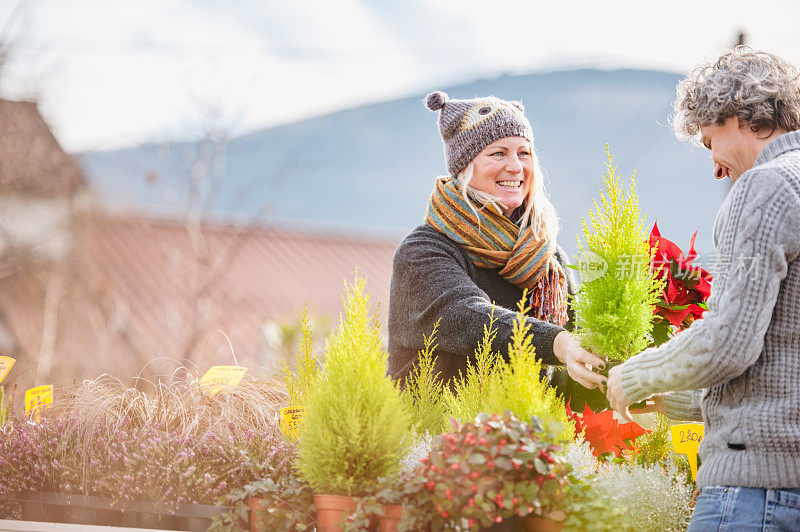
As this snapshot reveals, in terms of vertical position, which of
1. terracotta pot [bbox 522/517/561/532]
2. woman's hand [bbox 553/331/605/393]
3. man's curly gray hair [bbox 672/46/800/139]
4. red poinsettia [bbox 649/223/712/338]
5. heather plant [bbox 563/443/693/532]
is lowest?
terracotta pot [bbox 522/517/561/532]

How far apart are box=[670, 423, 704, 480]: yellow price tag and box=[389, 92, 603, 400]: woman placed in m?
0.52

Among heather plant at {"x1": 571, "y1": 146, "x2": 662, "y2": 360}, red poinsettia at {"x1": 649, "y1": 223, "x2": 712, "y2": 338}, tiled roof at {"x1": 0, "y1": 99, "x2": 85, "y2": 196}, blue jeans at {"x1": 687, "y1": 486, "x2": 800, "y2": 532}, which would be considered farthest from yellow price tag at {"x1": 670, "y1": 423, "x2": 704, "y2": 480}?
tiled roof at {"x1": 0, "y1": 99, "x2": 85, "y2": 196}

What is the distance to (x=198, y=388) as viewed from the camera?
274 centimetres

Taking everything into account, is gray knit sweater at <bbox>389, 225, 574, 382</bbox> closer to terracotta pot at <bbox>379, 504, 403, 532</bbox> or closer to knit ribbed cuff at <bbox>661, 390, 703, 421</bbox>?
knit ribbed cuff at <bbox>661, 390, 703, 421</bbox>

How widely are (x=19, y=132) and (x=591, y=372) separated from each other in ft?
29.7

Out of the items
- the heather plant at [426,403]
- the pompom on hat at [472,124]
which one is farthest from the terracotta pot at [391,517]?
the pompom on hat at [472,124]

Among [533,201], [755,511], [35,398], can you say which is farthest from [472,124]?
[35,398]

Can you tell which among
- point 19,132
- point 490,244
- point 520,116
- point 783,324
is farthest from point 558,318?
point 19,132

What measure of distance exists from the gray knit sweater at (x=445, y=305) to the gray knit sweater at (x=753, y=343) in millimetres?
603

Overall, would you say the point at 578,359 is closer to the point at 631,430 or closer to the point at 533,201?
the point at 631,430

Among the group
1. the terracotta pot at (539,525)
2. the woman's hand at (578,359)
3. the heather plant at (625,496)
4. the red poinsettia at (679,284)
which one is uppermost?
the red poinsettia at (679,284)

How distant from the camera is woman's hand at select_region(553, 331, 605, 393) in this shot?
6.46 ft

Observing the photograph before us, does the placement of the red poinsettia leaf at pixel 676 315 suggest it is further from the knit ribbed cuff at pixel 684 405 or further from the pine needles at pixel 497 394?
the pine needles at pixel 497 394

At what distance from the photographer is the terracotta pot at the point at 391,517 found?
165 centimetres
